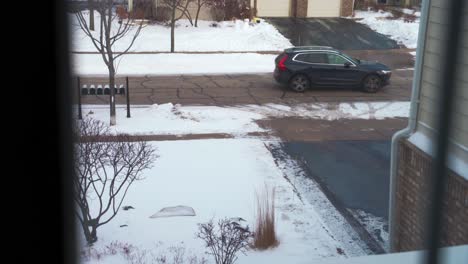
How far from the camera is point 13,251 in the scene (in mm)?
2969

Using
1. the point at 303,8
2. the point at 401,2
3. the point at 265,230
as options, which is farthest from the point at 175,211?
the point at 401,2

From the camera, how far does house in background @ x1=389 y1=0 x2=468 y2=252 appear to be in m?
5.20

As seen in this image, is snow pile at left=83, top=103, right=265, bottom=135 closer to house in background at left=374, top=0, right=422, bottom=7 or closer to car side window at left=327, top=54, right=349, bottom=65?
car side window at left=327, top=54, right=349, bottom=65

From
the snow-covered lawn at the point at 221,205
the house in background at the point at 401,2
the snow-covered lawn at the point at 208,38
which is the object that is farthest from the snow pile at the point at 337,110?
the house in background at the point at 401,2

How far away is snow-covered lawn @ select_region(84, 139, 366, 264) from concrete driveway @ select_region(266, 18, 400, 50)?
52.0 feet

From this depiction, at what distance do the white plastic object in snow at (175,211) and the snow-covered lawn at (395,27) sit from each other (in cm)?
2045

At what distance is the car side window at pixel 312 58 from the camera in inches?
670

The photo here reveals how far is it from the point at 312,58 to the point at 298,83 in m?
0.93

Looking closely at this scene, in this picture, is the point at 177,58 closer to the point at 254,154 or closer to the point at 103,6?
the point at 103,6

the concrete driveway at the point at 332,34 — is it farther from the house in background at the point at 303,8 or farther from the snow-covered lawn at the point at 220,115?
the snow-covered lawn at the point at 220,115

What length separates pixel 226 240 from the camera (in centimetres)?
660

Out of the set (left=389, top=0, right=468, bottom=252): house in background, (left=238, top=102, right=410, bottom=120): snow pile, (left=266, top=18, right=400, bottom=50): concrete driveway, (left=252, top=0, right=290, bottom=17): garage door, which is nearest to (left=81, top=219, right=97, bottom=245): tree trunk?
(left=389, top=0, right=468, bottom=252): house in background

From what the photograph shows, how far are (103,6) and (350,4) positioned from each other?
2105 centimetres

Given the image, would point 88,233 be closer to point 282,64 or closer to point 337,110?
point 337,110
